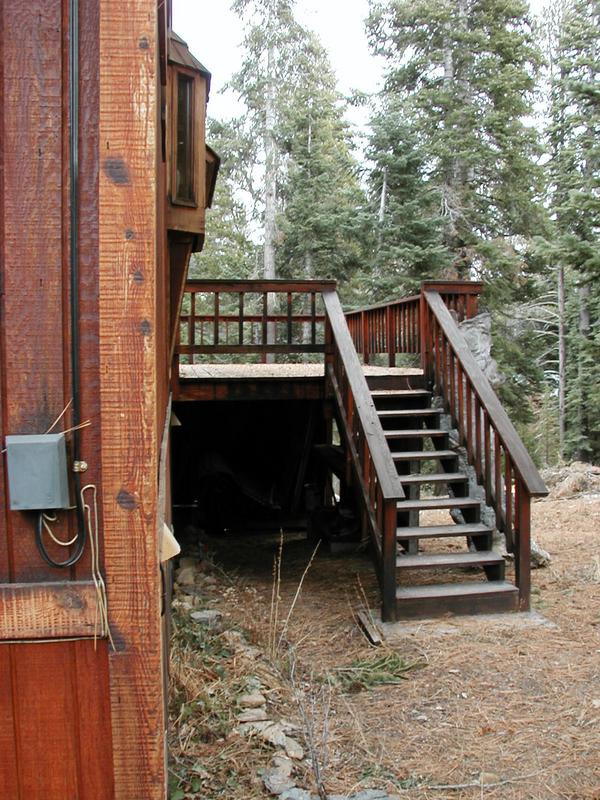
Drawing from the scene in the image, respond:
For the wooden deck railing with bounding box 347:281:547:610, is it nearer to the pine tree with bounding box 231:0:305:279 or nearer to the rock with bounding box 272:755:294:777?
the rock with bounding box 272:755:294:777

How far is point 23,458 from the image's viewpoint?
6.33 ft

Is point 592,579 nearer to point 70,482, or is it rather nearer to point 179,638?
point 179,638

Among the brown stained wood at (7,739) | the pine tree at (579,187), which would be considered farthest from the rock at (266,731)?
the pine tree at (579,187)

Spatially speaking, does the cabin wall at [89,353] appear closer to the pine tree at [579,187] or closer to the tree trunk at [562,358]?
the pine tree at [579,187]

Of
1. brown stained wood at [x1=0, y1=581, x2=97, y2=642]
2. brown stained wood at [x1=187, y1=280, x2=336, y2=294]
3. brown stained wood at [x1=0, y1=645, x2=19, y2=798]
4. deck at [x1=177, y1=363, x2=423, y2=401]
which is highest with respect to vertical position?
brown stained wood at [x1=187, y1=280, x2=336, y2=294]

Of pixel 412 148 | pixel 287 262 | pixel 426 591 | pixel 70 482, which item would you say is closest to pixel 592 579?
pixel 426 591

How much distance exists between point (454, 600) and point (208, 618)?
1.79 m

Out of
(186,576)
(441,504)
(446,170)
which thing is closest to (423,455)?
(441,504)

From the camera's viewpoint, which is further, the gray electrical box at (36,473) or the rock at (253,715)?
the rock at (253,715)

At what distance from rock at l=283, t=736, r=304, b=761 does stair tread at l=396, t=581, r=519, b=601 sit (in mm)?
2089

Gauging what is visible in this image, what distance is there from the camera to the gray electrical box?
1.93 meters

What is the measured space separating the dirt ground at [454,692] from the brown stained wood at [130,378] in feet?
3.68

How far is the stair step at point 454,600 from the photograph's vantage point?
5.36m

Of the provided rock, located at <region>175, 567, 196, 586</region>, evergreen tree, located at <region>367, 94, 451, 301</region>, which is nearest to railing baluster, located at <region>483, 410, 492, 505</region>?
rock, located at <region>175, 567, 196, 586</region>
